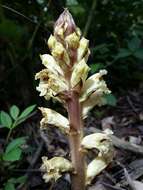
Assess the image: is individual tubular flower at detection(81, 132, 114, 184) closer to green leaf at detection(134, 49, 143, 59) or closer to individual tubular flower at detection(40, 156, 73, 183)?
individual tubular flower at detection(40, 156, 73, 183)

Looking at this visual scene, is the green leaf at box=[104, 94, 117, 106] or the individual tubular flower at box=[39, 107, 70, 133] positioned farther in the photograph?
the green leaf at box=[104, 94, 117, 106]

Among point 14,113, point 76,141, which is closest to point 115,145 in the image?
point 14,113

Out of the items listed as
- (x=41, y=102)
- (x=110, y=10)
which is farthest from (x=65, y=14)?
(x=110, y=10)

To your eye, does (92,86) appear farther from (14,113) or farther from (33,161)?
(33,161)

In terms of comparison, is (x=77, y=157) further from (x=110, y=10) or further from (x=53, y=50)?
(x=110, y=10)

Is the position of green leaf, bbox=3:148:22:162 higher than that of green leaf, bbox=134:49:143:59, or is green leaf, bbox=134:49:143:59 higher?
green leaf, bbox=134:49:143:59

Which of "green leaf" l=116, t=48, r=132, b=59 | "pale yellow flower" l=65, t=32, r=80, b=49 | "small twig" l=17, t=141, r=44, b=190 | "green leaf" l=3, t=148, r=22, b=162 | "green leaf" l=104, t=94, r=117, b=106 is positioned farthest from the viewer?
"green leaf" l=116, t=48, r=132, b=59

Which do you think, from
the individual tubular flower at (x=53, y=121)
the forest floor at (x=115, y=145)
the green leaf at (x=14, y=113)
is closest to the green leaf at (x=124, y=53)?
the forest floor at (x=115, y=145)

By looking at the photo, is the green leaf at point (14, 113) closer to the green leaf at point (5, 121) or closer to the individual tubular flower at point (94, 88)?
the green leaf at point (5, 121)

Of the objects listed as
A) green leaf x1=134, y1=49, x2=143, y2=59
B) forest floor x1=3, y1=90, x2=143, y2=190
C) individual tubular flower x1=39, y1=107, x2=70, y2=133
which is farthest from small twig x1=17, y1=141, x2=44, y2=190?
green leaf x1=134, y1=49, x2=143, y2=59

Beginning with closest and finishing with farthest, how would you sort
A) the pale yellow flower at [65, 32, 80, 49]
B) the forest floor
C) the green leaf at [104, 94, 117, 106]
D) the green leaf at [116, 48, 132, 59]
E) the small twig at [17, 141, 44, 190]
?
the pale yellow flower at [65, 32, 80, 49] < the forest floor < the small twig at [17, 141, 44, 190] < the green leaf at [104, 94, 117, 106] < the green leaf at [116, 48, 132, 59]
